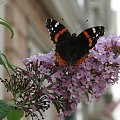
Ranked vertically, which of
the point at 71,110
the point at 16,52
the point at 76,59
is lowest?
the point at 71,110

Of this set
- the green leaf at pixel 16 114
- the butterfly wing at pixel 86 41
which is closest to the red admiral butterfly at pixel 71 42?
the butterfly wing at pixel 86 41

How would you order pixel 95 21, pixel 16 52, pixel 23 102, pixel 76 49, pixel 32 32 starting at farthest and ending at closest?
1. pixel 95 21
2. pixel 32 32
3. pixel 16 52
4. pixel 76 49
5. pixel 23 102

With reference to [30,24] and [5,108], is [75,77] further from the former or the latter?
[30,24]

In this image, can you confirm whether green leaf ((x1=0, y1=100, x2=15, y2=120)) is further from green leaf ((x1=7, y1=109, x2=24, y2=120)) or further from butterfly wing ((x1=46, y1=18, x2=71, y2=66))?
butterfly wing ((x1=46, y1=18, x2=71, y2=66))

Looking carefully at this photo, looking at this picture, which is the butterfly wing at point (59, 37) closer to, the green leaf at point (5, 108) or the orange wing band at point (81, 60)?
the orange wing band at point (81, 60)

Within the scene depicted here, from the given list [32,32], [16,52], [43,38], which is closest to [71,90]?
[16,52]

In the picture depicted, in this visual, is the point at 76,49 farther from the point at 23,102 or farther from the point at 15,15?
the point at 15,15
